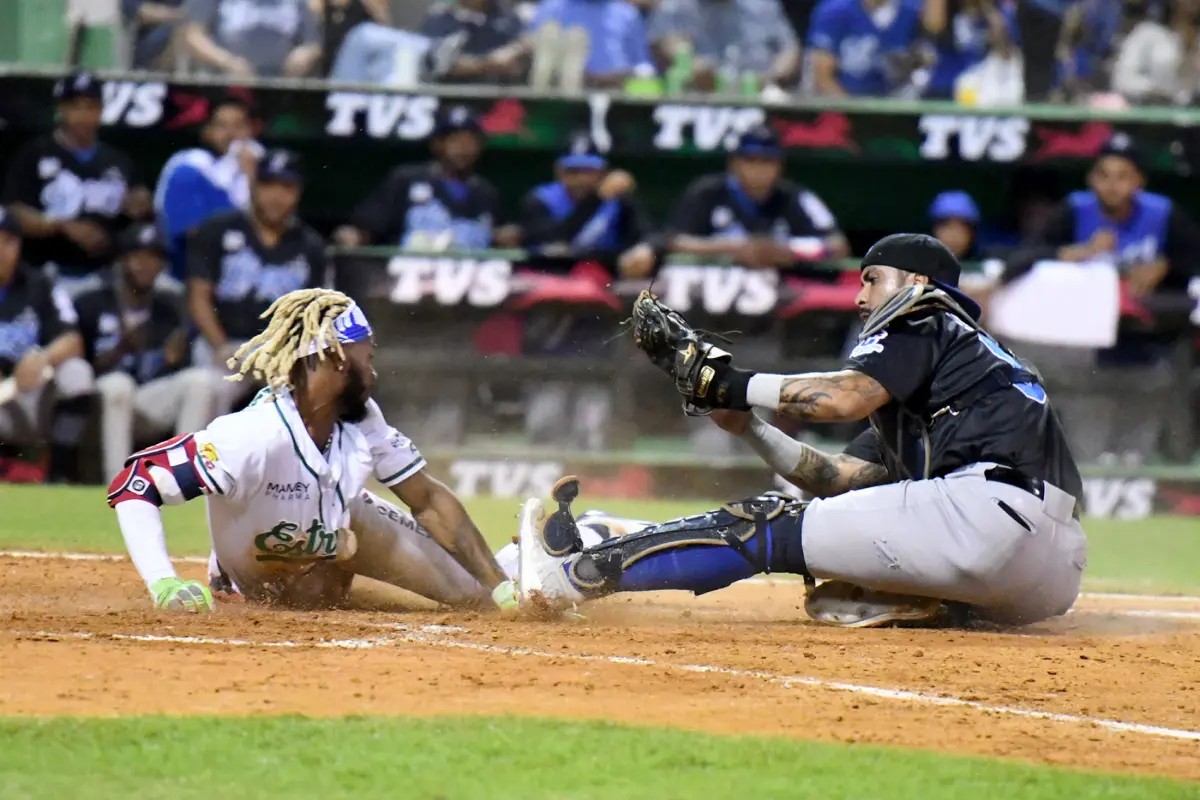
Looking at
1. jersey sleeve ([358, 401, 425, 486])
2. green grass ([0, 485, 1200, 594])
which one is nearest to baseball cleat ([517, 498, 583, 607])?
jersey sleeve ([358, 401, 425, 486])

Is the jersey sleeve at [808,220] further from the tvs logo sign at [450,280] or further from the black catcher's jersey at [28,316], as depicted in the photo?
the black catcher's jersey at [28,316]

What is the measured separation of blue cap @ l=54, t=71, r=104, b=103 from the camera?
10953 mm

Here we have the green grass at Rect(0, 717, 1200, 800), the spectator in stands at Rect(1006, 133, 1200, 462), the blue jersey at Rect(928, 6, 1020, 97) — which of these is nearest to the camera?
the green grass at Rect(0, 717, 1200, 800)

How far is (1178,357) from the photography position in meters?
10.9

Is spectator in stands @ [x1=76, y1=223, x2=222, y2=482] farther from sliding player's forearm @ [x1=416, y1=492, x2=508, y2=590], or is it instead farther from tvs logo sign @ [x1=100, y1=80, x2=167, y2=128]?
sliding player's forearm @ [x1=416, y1=492, x2=508, y2=590]

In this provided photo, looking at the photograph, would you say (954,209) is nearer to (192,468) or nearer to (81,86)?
(81,86)

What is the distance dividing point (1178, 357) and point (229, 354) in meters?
6.30

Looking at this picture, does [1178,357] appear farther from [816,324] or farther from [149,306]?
[149,306]

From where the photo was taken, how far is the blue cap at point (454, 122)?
1118cm

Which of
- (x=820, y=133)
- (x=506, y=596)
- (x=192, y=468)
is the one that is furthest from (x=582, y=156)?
(x=192, y=468)

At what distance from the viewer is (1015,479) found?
5676mm

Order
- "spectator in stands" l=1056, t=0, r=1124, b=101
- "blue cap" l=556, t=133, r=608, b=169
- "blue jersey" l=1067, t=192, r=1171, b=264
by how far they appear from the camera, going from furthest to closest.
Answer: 1. "spectator in stands" l=1056, t=0, r=1124, b=101
2. "blue jersey" l=1067, t=192, r=1171, b=264
3. "blue cap" l=556, t=133, r=608, b=169

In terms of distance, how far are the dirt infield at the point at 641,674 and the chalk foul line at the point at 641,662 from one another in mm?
Result: 12

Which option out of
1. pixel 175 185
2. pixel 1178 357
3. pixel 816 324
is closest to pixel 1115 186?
pixel 1178 357
